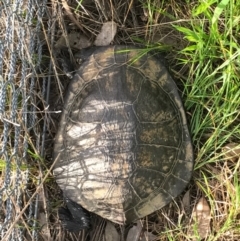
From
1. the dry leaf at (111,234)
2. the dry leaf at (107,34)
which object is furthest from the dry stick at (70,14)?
the dry leaf at (111,234)

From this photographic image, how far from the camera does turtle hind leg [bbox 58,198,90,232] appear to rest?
231 centimetres

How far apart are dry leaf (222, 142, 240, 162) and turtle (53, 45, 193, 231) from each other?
0.19 m

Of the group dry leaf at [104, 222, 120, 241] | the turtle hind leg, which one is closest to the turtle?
the turtle hind leg

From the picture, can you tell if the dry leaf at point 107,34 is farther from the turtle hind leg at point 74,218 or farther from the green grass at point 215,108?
the turtle hind leg at point 74,218

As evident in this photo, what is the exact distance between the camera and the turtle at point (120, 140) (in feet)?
6.84

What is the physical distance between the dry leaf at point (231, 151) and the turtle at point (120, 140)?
0.19 meters

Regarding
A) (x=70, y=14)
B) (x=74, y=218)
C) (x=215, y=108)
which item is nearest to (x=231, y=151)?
(x=215, y=108)

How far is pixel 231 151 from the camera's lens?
7.60ft

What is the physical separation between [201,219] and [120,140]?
2.25 ft

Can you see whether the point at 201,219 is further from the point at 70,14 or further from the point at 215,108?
the point at 70,14

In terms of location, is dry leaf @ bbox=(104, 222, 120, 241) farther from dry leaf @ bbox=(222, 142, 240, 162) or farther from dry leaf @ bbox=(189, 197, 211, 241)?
dry leaf @ bbox=(222, 142, 240, 162)

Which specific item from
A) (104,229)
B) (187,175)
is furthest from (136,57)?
(104,229)

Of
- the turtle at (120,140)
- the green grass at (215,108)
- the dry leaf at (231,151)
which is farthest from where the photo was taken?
the dry leaf at (231,151)

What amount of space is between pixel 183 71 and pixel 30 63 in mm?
826
